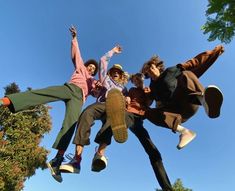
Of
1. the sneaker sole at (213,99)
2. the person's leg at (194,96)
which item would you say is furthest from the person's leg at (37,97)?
the sneaker sole at (213,99)

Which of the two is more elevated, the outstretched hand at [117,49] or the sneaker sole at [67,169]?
the outstretched hand at [117,49]

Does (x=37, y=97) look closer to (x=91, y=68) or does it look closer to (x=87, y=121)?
(x=87, y=121)

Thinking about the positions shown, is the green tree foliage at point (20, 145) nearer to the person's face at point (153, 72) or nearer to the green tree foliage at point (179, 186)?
the green tree foliage at point (179, 186)

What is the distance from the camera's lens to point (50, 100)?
529 cm

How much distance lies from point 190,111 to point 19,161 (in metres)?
17.0

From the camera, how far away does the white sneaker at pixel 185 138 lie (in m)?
4.91

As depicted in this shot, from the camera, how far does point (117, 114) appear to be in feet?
15.8

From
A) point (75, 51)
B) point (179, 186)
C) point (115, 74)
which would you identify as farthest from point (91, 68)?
point (179, 186)

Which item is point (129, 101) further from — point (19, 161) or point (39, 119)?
point (39, 119)

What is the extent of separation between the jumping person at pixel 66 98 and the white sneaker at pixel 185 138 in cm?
180

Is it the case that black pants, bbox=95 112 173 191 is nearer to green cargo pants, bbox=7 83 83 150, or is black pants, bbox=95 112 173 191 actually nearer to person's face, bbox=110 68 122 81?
person's face, bbox=110 68 122 81

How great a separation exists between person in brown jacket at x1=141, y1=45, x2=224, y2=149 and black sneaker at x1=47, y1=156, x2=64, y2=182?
1.57 m

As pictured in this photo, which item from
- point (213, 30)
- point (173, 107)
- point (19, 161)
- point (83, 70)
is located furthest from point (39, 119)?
point (173, 107)

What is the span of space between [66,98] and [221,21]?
893cm
